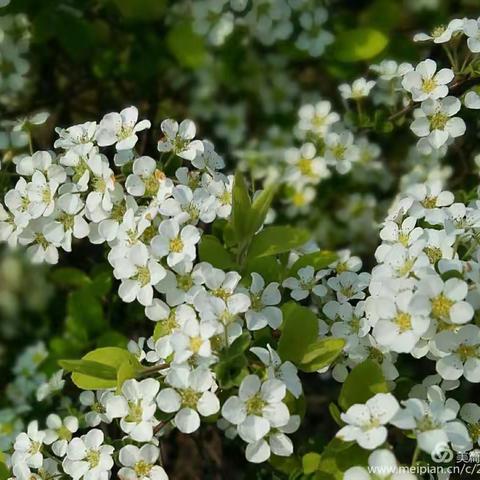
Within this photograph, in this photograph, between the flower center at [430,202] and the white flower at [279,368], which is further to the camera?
the flower center at [430,202]

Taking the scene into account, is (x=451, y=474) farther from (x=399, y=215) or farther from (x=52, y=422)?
(x=52, y=422)

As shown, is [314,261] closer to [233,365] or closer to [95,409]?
[233,365]

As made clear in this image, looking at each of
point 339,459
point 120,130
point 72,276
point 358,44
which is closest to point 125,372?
point 339,459

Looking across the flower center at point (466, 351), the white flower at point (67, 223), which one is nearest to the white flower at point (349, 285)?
the flower center at point (466, 351)

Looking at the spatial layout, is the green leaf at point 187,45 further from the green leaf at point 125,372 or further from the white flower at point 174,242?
the green leaf at point 125,372

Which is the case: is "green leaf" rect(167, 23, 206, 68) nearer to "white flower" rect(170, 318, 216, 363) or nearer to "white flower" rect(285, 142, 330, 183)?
"white flower" rect(285, 142, 330, 183)

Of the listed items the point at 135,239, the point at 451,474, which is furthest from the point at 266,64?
the point at 451,474
